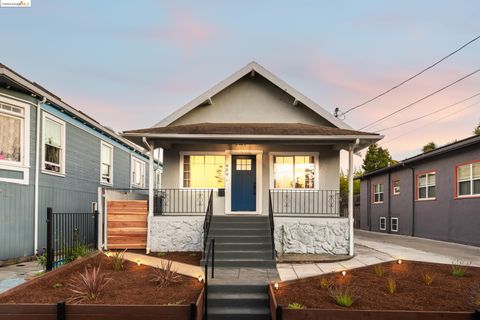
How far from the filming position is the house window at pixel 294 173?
40.7ft

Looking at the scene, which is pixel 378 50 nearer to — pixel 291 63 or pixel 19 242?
pixel 291 63

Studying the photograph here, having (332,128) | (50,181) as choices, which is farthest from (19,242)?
(332,128)

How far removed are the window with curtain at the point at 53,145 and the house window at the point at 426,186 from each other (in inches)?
587

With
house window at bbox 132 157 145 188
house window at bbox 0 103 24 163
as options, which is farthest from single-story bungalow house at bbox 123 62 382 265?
house window at bbox 132 157 145 188

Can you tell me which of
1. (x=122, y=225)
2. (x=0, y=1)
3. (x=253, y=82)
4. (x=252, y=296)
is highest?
(x=0, y=1)

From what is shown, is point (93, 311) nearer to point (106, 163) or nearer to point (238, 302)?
point (238, 302)

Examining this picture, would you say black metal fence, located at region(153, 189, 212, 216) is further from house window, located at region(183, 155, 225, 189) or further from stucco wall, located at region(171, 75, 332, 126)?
stucco wall, located at region(171, 75, 332, 126)

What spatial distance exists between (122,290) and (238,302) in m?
2.08

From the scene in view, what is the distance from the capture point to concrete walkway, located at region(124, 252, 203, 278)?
8.17 m

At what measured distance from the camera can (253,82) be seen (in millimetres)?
13039

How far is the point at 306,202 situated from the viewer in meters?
12.2

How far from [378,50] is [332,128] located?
6.45 meters

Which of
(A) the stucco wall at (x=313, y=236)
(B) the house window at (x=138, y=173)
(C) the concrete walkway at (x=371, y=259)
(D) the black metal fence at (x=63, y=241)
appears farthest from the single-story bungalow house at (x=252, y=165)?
(B) the house window at (x=138, y=173)

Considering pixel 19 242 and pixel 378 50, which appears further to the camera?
pixel 378 50
